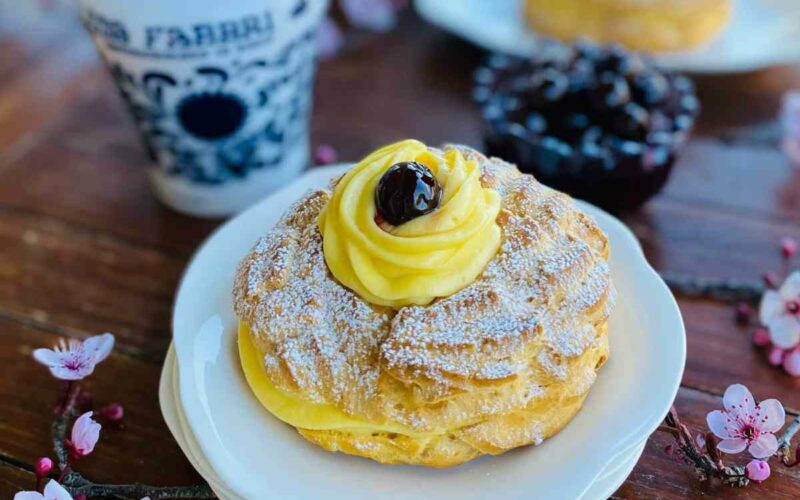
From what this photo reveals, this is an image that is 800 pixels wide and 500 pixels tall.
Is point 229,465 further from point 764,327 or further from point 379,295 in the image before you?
point 764,327

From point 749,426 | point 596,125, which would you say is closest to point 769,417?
point 749,426

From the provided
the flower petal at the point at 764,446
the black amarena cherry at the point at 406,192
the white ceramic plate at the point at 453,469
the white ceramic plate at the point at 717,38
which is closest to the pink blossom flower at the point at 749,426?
the flower petal at the point at 764,446

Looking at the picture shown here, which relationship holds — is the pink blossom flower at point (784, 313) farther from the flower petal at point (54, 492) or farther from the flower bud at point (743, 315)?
the flower petal at point (54, 492)

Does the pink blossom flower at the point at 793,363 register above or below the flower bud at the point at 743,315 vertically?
above

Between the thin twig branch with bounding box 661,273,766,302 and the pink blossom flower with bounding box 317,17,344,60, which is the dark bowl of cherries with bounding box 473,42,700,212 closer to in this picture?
the thin twig branch with bounding box 661,273,766,302

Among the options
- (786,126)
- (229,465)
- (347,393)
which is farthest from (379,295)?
(786,126)

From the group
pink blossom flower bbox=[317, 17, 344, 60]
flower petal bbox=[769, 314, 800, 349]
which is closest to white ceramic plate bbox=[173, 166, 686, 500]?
flower petal bbox=[769, 314, 800, 349]
